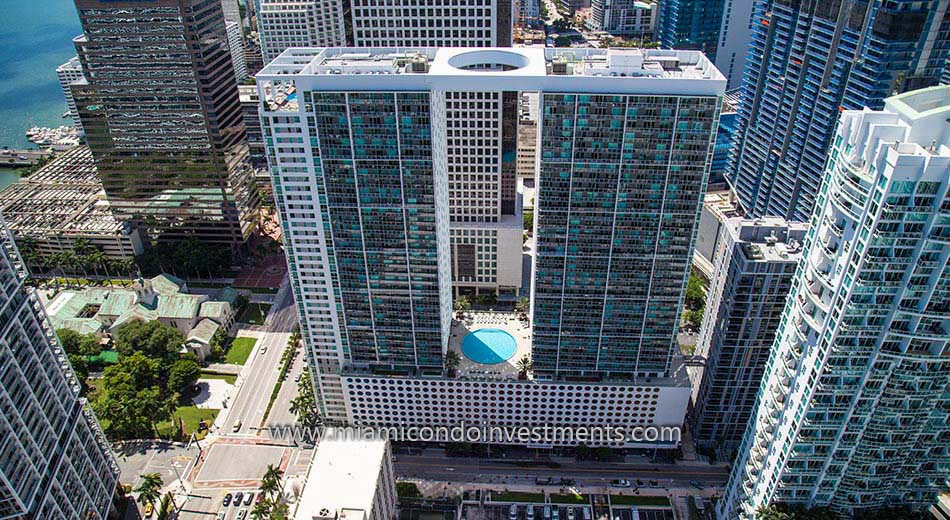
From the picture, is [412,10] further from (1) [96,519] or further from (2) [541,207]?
(1) [96,519]

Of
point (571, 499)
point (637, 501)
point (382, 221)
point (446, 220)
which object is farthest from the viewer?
point (571, 499)

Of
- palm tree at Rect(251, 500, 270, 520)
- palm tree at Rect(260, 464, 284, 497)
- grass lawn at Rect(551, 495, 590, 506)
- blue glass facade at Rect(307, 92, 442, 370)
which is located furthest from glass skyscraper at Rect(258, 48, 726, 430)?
palm tree at Rect(251, 500, 270, 520)

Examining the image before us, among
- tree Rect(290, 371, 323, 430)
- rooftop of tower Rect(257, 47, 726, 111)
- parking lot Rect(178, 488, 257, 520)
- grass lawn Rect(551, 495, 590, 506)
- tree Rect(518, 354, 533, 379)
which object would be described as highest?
rooftop of tower Rect(257, 47, 726, 111)

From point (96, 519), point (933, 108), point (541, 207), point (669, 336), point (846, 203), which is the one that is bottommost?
point (96, 519)

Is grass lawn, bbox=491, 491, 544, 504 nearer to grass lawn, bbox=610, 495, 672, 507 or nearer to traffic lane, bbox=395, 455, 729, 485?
traffic lane, bbox=395, 455, 729, 485

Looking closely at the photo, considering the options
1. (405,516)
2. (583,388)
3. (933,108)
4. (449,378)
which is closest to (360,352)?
(449,378)

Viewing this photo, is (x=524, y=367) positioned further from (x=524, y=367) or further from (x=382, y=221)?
(x=382, y=221)

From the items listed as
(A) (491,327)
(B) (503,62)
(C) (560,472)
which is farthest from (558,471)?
(B) (503,62)
